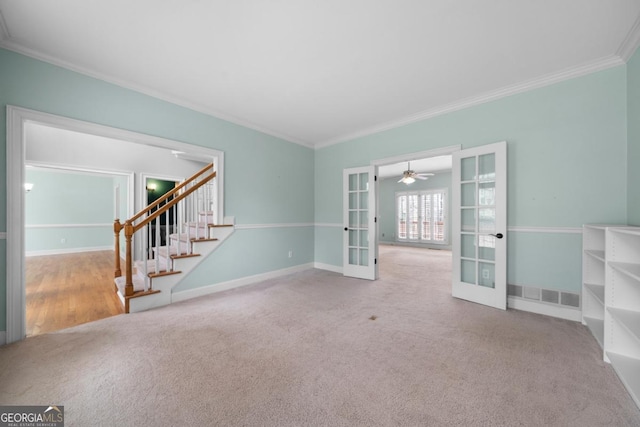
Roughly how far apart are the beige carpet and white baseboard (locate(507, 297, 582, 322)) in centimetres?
12

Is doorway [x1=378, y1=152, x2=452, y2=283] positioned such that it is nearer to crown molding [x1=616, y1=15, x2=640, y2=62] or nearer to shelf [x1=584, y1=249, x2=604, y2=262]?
shelf [x1=584, y1=249, x2=604, y2=262]

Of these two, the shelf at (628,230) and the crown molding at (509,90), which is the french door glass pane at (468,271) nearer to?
the shelf at (628,230)

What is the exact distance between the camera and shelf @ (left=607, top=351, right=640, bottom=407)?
54.8 inches

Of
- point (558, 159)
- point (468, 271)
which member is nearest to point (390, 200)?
point (468, 271)

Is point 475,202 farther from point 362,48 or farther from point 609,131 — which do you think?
point 362,48

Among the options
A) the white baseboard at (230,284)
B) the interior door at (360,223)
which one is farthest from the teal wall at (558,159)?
the white baseboard at (230,284)

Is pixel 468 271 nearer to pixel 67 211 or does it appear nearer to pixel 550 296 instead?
pixel 550 296

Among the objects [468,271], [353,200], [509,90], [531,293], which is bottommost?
[531,293]

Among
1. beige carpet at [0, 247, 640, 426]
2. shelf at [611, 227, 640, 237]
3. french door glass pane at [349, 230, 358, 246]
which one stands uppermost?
shelf at [611, 227, 640, 237]

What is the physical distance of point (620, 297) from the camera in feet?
5.82

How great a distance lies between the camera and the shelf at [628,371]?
4.57 ft

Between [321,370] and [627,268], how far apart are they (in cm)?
229

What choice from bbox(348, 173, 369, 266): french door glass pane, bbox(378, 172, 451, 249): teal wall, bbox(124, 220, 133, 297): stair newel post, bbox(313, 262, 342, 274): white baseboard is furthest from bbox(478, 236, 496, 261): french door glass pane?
bbox(378, 172, 451, 249): teal wall

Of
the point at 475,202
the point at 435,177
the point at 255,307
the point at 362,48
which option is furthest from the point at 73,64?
the point at 435,177
